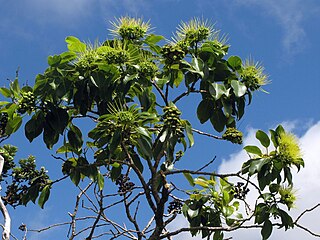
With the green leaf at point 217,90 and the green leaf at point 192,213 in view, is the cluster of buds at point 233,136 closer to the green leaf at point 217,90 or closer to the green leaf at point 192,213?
the green leaf at point 217,90

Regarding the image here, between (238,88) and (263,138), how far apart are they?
0.27 meters

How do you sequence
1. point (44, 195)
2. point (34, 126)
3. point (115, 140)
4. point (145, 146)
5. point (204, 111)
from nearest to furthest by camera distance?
point (115, 140) < point (145, 146) < point (34, 126) < point (204, 111) < point (44, 195)

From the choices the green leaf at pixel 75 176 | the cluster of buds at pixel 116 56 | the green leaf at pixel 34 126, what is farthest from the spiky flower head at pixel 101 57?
the green leaf at pixel 75 176

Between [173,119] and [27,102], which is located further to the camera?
[27,102]

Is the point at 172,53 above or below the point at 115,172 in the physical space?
above

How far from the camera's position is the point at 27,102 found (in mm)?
3104

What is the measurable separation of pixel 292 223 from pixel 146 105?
36.8 inches

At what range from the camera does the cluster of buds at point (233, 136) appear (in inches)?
120

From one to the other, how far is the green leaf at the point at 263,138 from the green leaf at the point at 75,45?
37.1 inches

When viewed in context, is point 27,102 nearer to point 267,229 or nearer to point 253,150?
point 253,150

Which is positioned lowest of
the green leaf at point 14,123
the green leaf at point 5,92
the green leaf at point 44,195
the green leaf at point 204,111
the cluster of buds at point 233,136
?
the cluster of buds at point 233,136

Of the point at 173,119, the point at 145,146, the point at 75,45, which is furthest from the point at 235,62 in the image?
the point at 75,45

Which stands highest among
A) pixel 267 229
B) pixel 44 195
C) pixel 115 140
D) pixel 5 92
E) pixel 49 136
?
pixel 5 92

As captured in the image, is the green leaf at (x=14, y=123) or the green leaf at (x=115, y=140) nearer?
the green leaf at (x=115, y=140)
